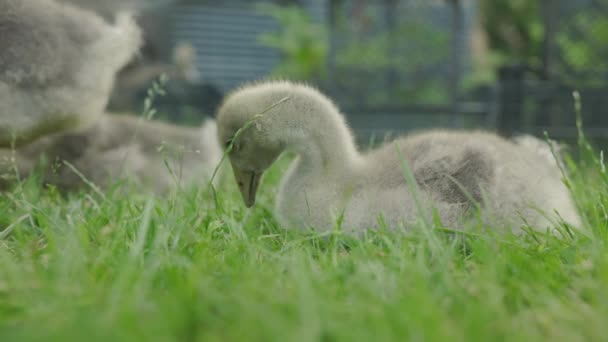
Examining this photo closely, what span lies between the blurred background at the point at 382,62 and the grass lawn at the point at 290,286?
1184 millimetres

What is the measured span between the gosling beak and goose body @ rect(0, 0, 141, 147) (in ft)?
2.67

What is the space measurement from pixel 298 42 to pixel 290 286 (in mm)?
12143

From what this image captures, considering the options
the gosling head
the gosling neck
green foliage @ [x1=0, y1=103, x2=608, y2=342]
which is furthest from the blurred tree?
green foliage @ [x1=0, y1=103, x2=608, y2=342]

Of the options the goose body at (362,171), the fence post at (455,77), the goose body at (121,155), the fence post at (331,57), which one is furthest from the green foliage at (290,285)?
the fence post at (331,57)

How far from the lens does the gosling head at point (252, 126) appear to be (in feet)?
7.91

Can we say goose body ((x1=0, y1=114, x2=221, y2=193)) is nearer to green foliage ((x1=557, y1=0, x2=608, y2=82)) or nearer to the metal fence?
the metal fence

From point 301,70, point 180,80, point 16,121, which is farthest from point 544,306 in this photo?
point 301,70

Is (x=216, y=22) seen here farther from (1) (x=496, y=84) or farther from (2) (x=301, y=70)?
(1) (x=496, y=84)

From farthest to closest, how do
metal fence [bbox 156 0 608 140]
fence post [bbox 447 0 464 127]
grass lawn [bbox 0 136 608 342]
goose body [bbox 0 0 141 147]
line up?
fence post [bbox 447 0 464 127], metal fence [bbox 156 0 608 140], goose body [bbox 0 0 141 147], grass lawn [bbox 0 136 608 342]

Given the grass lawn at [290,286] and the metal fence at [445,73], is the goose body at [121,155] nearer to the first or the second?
the grass lawn at [290,286]

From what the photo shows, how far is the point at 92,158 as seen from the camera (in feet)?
11.7

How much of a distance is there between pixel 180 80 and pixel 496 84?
9.92ft

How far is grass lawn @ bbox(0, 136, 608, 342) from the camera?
116 centimetres

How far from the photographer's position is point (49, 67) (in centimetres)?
262
